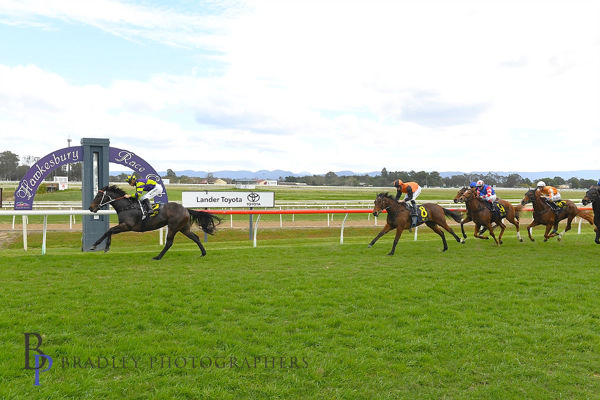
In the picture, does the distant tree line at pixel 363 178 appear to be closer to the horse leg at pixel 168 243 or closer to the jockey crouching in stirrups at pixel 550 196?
the jockey crouching in stirrups at pixel 550 196

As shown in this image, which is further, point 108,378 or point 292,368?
point 292,368

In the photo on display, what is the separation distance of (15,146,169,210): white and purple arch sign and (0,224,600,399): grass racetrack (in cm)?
361

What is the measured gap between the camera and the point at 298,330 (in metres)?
4.11

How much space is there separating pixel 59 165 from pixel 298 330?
877 cm

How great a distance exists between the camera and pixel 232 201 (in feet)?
51.3

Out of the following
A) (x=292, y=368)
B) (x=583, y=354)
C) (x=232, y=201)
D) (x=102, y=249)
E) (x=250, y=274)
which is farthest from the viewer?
(x=232, y=201)

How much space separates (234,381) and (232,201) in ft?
42.0

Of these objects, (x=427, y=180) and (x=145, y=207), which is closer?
(x=145, y=207)

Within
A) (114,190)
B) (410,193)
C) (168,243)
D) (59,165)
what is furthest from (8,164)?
(410,193)

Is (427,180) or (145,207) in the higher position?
(427,180)

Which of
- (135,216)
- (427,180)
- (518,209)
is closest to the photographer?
(135,216)

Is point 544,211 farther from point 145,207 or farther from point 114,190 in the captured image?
point 114,190

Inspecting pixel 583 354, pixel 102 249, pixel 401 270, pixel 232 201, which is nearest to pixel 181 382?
pixel 583 354

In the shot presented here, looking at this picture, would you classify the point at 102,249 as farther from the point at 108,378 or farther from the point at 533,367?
the point at 533,367
